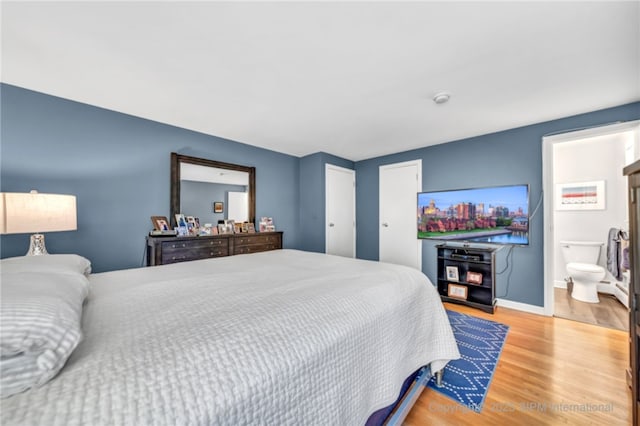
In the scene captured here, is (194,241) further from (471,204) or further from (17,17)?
(471,204)

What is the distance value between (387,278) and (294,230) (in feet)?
10.0

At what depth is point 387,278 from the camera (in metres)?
1.51

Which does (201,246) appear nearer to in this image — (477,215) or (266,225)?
(266,225)

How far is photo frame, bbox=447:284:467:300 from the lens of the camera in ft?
10.5

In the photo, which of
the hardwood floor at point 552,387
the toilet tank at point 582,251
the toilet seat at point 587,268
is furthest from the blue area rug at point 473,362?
the toilet tank at point 582,251

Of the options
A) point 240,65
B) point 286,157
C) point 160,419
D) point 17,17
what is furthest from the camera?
point 286,157

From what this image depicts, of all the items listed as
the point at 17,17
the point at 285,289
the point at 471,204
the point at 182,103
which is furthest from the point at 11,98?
the point at 471,204

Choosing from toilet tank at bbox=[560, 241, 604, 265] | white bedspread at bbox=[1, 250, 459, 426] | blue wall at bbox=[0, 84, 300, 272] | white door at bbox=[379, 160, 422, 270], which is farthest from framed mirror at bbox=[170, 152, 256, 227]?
toilet tank at bbox=[560, 241, 604, 265]

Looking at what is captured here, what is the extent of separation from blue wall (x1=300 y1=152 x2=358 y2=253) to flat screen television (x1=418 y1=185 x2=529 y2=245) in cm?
166

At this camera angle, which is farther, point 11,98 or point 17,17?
point 11,98

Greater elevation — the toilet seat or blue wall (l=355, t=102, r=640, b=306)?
blue wall (l=355, t=102, r=640, b=306)

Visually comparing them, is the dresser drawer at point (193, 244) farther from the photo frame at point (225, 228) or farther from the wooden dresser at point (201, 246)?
the photo frame at point (225, 228)

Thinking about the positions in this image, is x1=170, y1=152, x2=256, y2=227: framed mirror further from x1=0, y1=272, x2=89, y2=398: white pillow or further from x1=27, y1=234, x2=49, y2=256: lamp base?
x1=0, y1=272, x2=89, y2=398: white pillow

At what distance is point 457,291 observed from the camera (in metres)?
3.28
